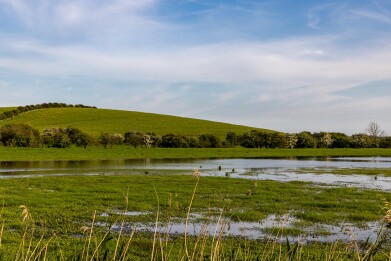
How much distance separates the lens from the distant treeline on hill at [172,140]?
75.8 metres

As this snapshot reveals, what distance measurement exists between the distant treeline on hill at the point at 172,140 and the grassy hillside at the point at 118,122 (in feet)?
42.6

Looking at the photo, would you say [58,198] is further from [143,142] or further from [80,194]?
[143,142]

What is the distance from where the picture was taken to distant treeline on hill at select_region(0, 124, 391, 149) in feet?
249

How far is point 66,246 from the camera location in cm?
1272

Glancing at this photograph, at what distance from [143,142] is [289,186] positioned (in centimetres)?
5791

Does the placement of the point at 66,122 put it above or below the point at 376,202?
above

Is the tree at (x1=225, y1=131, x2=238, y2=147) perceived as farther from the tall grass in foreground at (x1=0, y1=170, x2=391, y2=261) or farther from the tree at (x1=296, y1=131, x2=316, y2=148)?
the tall grass in foreground at (x1=0, y1=170, x2=391, y2=261)

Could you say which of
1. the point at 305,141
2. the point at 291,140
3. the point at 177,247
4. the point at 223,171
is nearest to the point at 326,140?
the point at 305,141

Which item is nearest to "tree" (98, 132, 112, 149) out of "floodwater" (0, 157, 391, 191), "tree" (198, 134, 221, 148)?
"tree" (198, 134, 221, 148)

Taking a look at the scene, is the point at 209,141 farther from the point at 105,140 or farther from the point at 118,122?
the point at 118,122

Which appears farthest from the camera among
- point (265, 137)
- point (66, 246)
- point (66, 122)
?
point (66, 122)

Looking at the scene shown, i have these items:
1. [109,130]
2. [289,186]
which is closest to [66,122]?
[109,130]

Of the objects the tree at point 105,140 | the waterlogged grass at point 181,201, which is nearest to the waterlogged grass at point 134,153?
the tree at point 105,140

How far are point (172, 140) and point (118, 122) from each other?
34.0 metres
